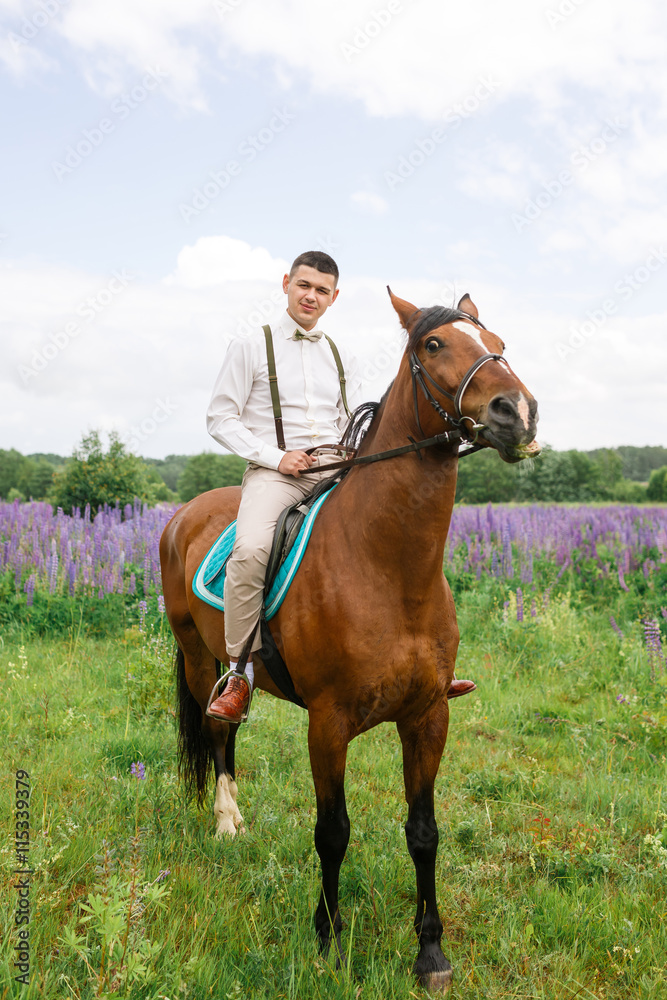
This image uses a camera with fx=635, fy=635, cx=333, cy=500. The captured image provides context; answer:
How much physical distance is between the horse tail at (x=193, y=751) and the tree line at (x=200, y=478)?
8881 millimetres

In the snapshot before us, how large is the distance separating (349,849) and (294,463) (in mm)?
2176

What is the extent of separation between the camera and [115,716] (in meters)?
5.14

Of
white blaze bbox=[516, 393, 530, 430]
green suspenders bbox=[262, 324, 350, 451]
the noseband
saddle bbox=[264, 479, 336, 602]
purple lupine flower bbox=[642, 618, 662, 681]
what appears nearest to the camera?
white blaze bbox=[516, 393, 530, 430]

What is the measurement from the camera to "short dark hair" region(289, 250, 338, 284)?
3.39m

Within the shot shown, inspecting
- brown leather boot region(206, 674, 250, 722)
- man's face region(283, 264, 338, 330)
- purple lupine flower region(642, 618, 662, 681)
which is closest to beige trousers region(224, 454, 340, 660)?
brown leather boot region(206, 674, 250, 722)

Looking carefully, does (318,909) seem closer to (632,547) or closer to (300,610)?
(300,610)

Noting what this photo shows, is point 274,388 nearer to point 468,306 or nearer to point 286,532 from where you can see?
point 286,532

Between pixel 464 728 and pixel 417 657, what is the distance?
110 inches

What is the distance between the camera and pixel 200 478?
5191 cm

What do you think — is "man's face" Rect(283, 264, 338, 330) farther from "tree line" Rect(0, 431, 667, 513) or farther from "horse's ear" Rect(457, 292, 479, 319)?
"tree line" Rect(0, 431, 667, 513)

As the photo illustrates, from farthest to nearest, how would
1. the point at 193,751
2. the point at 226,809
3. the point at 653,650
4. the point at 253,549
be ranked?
the point at 653,650, the point at 193,751, the point at 226,809, the point at 253,549

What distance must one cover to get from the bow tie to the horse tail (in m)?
2.57

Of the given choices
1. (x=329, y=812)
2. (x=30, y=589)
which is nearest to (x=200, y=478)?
(x=30, y=589)

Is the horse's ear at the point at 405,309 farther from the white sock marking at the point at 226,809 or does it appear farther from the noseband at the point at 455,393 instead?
the white sock marking at the point at 226,809
